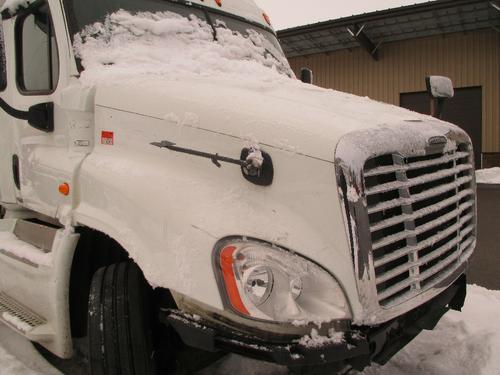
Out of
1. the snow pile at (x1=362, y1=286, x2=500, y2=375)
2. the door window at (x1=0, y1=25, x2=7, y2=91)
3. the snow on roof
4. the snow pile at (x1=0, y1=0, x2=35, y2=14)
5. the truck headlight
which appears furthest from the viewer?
the snow on roof

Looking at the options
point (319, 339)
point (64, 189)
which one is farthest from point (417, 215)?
point (64, 189)

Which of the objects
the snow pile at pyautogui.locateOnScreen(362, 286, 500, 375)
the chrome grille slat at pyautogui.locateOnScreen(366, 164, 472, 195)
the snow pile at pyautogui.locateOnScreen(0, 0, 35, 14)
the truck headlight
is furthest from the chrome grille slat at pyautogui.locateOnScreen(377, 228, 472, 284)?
the snow pile at pyautogui.locateOnScreen(0, 0, 35, 14)

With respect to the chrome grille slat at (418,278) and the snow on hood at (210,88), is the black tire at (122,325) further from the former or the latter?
the chrome grille slat at (418,278)

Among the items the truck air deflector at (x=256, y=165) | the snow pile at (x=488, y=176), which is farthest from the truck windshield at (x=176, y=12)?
the snow pile at (x=488, y=176)

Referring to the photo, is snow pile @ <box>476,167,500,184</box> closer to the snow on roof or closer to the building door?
the building door

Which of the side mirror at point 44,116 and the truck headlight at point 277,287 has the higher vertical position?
the side mirror at point 44,116

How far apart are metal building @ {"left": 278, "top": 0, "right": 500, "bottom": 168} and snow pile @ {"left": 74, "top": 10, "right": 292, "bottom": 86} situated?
12.2 m

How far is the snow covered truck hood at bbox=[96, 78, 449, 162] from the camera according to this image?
6.66ft

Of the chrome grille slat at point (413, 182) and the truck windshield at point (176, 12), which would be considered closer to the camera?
the chrome grille slat at point (413, 182)

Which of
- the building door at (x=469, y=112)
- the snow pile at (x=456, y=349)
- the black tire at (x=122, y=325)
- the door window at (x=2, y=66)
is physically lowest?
the building door at (x=469, y=112)

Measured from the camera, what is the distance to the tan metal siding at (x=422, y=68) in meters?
15.4

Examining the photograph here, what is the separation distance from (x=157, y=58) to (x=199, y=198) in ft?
4.36

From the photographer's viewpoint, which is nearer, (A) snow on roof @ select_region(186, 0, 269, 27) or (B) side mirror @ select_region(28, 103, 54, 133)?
(B) side mirror @ select_region(28, 103, 54, 133)

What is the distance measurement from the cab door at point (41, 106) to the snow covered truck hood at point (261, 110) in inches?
17.9
